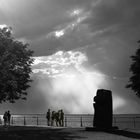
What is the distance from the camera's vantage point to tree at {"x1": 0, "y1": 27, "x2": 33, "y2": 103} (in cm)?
3109

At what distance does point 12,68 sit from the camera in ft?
110

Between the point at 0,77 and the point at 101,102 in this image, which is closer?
the point at 101,102

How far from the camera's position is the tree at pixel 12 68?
31094 mm

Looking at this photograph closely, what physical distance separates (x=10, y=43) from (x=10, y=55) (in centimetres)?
209

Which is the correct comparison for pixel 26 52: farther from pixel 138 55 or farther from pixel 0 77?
pixel 138 55

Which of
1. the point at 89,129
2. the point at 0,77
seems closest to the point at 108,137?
the point at 89,129

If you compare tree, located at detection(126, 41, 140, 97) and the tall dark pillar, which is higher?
tree, located at detection(126, 41, 140, 97)

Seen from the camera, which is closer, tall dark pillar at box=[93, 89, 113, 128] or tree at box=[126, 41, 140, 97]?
tall dark pillar at box=[93, 89, 113, 128]

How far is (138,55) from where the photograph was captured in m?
40.9

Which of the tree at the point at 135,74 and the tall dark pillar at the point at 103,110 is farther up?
the tree at the point at 135,74

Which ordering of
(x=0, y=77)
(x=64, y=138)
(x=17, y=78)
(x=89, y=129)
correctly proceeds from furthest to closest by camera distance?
1. (x=17, y=78)
2. (x=0, y=77)
3. (x=89, y=129)
4. (x=64, y=138)

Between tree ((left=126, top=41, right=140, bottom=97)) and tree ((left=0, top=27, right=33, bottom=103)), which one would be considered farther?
tree ((left=126, top=41, right=140, bottom=97))

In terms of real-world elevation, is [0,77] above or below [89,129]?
above

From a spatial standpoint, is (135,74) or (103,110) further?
(135,74)
